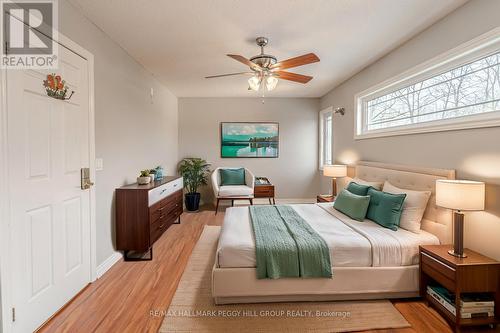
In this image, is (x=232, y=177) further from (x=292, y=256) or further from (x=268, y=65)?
(x=292, y=256)

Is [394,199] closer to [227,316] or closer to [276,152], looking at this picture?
[227,316]

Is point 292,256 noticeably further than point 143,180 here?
No

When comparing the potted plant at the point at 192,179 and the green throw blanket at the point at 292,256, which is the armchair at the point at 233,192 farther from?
the green throw blanket at the point at 292,256

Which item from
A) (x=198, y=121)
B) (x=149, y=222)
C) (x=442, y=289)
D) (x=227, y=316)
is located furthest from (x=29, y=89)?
(x=198, y=121)

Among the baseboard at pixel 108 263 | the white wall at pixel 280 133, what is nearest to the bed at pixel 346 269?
the baseboard at pixel 108 263

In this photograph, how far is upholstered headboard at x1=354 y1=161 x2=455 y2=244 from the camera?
220 centimetres

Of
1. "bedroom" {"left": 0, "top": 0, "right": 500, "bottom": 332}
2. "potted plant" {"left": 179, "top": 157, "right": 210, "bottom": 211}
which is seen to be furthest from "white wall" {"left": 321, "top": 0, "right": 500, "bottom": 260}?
"potted plant" {"left": 179, "top": 157, "right": 210, "bottom": 211}

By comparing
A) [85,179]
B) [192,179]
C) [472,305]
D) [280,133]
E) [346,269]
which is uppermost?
[280,133]

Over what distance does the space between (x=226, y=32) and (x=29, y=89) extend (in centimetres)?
178

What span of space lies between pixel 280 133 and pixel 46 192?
4.65 m

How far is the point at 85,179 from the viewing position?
224 centimetres

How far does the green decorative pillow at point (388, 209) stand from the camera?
7.80 ft

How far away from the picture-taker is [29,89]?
1.65 meters

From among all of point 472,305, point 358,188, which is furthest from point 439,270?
point 358,188
